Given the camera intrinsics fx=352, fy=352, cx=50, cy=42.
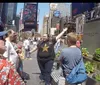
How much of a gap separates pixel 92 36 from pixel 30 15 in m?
135

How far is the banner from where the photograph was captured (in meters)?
140

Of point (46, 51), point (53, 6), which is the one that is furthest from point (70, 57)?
point (53, 6)

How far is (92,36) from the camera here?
581 inches

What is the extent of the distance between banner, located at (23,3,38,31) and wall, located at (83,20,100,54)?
121437mm

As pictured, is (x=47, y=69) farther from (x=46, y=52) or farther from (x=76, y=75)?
(x=76, y=75)

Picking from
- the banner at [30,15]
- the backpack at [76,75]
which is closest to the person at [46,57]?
the backpack at [76,75]

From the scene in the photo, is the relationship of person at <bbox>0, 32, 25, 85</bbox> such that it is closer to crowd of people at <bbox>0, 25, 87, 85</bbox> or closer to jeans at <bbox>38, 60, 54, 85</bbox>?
crowd of people at <bbox>0, 25, 87, 85</bbox>

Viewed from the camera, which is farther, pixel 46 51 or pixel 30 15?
pixel 30 15

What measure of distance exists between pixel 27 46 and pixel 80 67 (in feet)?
63.5

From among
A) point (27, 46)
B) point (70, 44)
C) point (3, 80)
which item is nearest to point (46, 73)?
point (70, 44)

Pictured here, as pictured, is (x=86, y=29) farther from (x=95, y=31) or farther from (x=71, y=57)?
(x=71, y=57)

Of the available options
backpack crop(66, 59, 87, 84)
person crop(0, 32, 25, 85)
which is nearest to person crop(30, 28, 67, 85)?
backpack crop(66, 59, 87, 84)

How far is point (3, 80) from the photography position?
12.4ft

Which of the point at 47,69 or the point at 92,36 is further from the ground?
the point at 92,36
